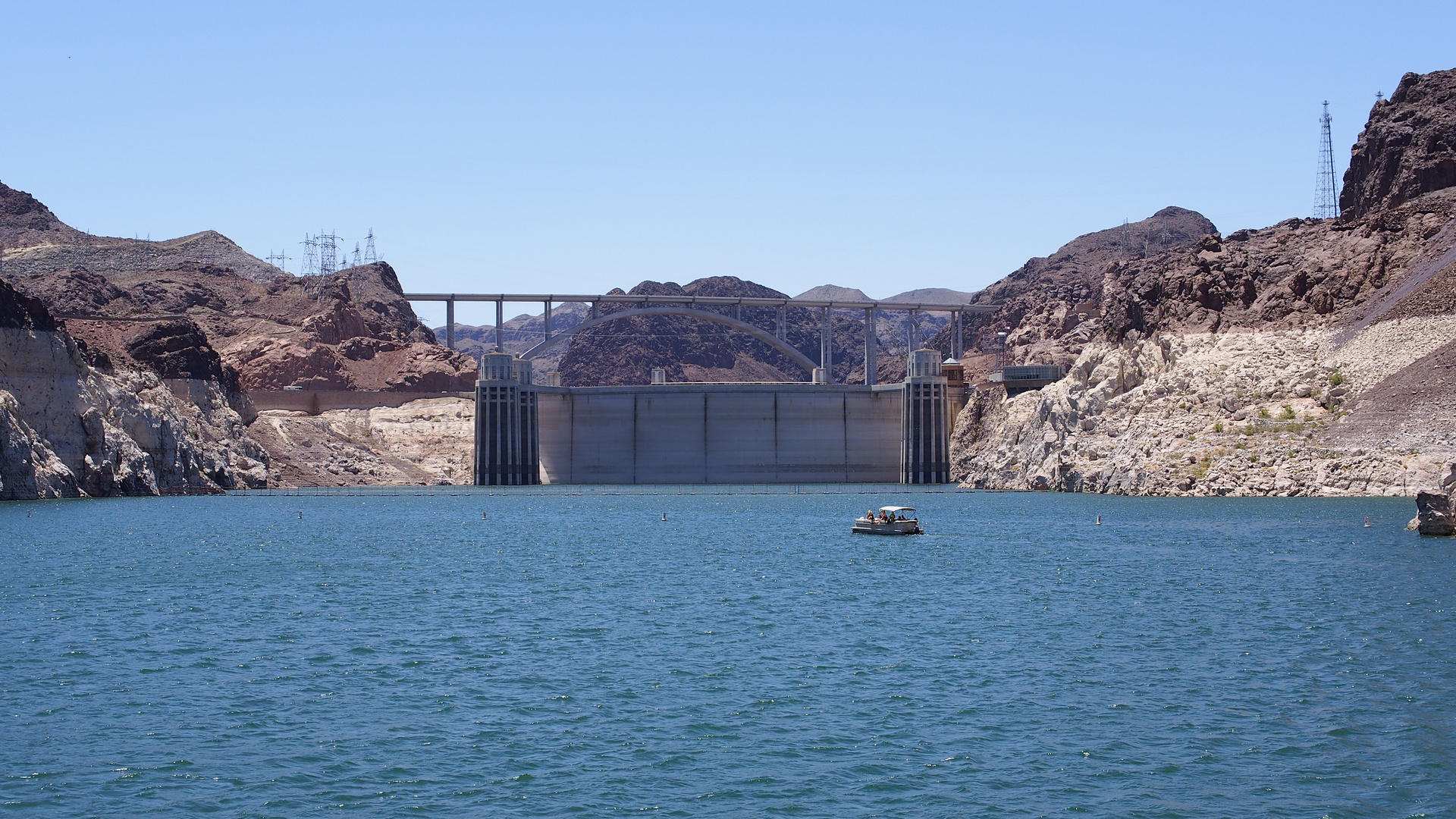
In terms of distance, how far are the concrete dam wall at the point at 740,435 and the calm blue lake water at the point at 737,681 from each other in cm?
7239

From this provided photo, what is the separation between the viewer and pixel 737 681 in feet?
93.1

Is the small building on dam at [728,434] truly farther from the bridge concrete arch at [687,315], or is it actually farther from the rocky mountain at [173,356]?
the bridge concrete arch at [687,315]

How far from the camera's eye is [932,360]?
414 feet

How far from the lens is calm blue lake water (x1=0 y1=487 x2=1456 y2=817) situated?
67.6 ft

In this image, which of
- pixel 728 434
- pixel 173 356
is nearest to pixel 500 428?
pixel 728 434

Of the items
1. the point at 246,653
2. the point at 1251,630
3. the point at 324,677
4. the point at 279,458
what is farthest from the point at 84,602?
the point at 279,458

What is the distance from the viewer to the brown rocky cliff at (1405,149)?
10619cm

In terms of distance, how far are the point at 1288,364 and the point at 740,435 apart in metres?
53.7

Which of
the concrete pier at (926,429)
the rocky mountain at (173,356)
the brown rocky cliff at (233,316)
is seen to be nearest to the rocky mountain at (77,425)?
the rocky mountain at (173,356)

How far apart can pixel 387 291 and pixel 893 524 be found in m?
113

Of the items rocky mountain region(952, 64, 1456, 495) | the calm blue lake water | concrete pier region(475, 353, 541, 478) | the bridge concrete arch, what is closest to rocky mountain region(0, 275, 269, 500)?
concrete pier region(475, 353, 541, 478)

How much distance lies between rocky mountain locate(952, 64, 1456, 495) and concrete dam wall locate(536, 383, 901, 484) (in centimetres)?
1619

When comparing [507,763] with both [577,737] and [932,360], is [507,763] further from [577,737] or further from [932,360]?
[932,360]

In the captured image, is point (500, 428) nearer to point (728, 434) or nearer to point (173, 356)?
point (728, 434)
